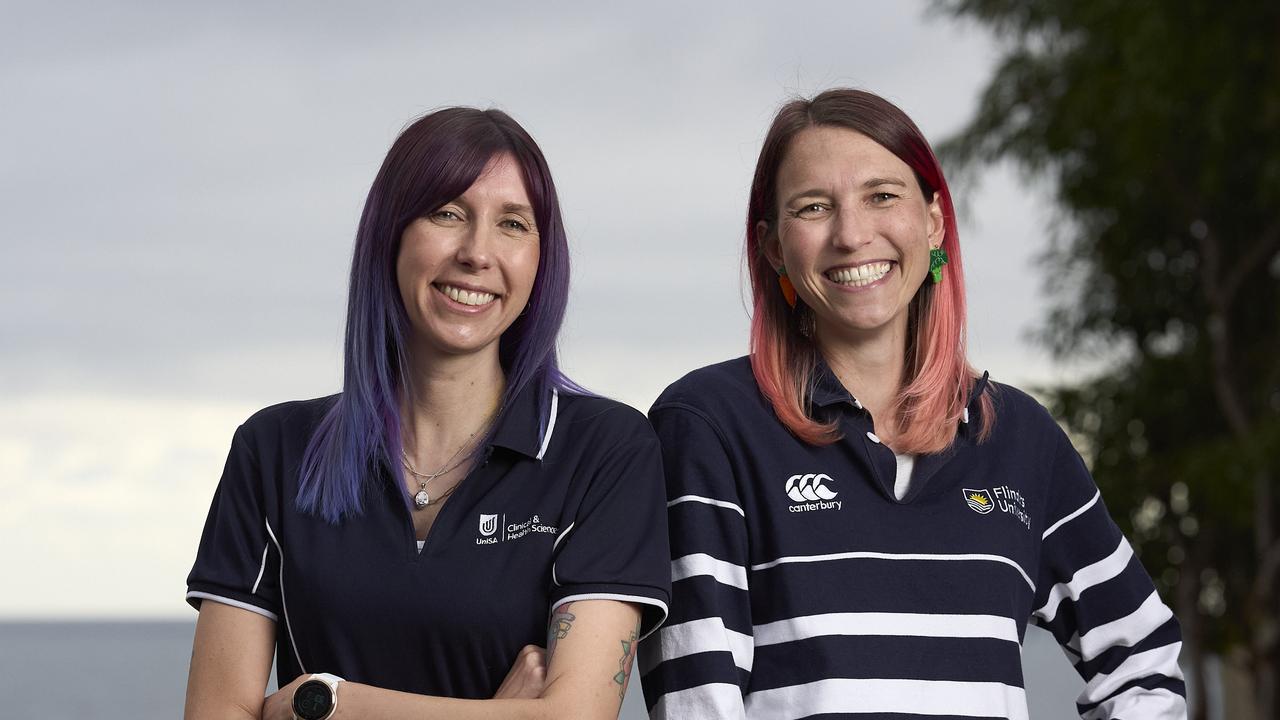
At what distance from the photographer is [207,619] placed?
259cm

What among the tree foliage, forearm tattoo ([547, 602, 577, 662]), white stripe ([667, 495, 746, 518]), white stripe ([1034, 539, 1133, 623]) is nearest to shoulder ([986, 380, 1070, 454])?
white stripe ([1034, 539, 1133, 623])

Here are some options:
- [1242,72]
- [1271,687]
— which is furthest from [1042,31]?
[1271,687]

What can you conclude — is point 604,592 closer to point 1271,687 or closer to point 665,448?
point 665,448

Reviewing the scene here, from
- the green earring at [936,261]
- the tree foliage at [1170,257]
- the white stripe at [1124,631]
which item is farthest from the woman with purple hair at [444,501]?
the tree foliage at [1170,257]

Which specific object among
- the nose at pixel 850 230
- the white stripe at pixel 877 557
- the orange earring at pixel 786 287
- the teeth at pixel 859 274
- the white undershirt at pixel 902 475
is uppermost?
the nose at pixel 850 230

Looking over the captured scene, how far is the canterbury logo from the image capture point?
267cm

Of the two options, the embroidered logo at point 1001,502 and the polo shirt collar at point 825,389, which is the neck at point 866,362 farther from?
the embroidered logo at point 1001,502

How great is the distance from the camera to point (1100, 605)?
295 cm

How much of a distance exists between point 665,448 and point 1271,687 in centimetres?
993

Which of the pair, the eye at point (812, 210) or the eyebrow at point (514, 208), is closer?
the eyebrow at point (514, 208)

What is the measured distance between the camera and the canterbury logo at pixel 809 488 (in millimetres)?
2666

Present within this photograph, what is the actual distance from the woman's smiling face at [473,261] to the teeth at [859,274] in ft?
1.84

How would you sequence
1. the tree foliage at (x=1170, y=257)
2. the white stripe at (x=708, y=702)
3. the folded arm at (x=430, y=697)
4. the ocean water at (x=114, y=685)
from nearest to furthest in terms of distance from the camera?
1. the folded arm at (x=430, y=697)
2. the white stripe at (x=708, y=702)
3. the tree foliage at (x=1170, y=257)
4. the ocean water at (x=114, y=685)

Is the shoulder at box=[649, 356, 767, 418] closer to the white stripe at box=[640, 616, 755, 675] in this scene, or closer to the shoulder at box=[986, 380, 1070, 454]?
the white stripe at box=[640, 616, 755, 675]
